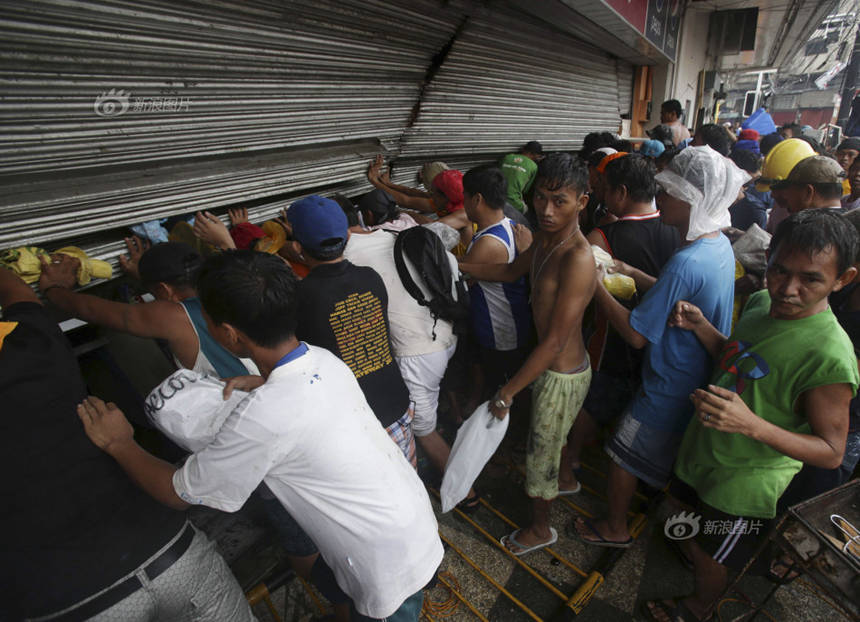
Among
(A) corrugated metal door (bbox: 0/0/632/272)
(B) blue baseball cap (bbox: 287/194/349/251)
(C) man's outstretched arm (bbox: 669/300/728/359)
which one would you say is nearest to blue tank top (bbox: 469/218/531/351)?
(C) man's outstretched arm (bbox: 669/300/728/359)

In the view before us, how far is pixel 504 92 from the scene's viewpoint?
13.4ft

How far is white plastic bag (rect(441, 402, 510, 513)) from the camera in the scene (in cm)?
216

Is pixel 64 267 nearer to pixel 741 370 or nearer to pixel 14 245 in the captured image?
pixel 14 245

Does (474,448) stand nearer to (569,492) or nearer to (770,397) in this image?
(569,492)

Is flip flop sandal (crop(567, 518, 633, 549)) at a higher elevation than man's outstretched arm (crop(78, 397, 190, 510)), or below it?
below

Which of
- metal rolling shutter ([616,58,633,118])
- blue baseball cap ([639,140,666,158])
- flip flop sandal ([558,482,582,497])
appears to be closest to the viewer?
flip flop sandal ([558,482,582,497])

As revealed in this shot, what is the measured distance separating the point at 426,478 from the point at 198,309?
1917mm

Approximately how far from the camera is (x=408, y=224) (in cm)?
293

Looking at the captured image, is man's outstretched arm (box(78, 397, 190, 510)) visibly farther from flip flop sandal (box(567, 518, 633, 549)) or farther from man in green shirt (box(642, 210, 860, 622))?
flip flop sandal (box(567, 518, 633, 549))

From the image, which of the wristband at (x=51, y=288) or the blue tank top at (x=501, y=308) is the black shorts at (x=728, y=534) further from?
the wristband at (x=51, y=288)

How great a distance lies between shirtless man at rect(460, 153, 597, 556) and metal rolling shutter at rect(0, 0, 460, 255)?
1.36m

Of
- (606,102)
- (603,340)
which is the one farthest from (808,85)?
(603,340)

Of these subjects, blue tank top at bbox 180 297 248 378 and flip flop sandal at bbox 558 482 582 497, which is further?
flip flop sandal at bbox 558 482 582 497

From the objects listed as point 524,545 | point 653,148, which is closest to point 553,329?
point 524,545
